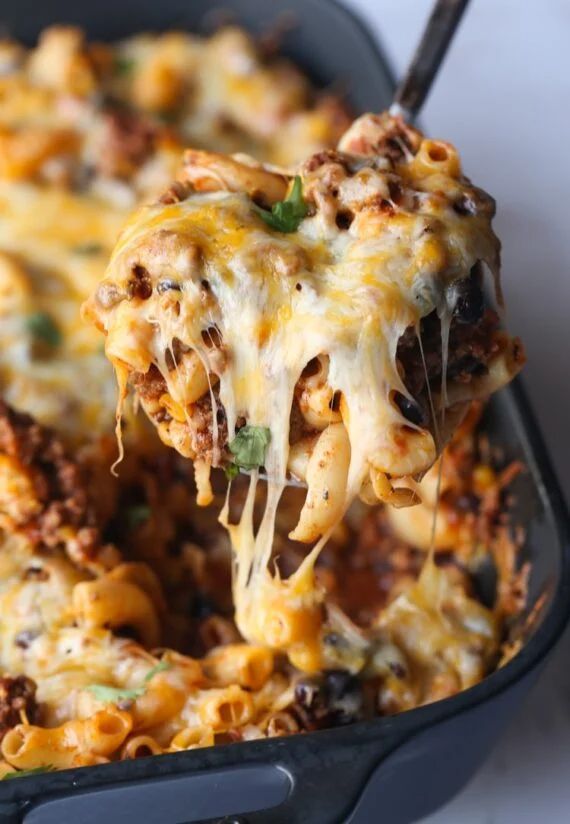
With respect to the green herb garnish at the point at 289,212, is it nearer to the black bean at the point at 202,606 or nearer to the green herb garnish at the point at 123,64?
the black bean at the point at 202,606

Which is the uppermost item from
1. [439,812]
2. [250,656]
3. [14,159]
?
[14,159]

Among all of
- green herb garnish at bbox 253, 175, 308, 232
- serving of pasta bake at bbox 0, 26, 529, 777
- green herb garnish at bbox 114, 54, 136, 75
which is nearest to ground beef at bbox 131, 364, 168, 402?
serving of pasta bake at bbox 0, 26, 529, 777

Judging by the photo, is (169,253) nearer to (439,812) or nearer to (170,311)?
(170,311)

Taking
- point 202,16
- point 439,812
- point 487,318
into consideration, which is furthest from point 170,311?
point 202,16

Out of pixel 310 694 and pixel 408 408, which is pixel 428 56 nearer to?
pixel 408 408

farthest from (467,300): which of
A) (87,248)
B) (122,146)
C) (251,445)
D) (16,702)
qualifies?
(122,146)

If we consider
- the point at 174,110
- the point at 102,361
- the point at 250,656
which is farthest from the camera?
the point at 174,110
